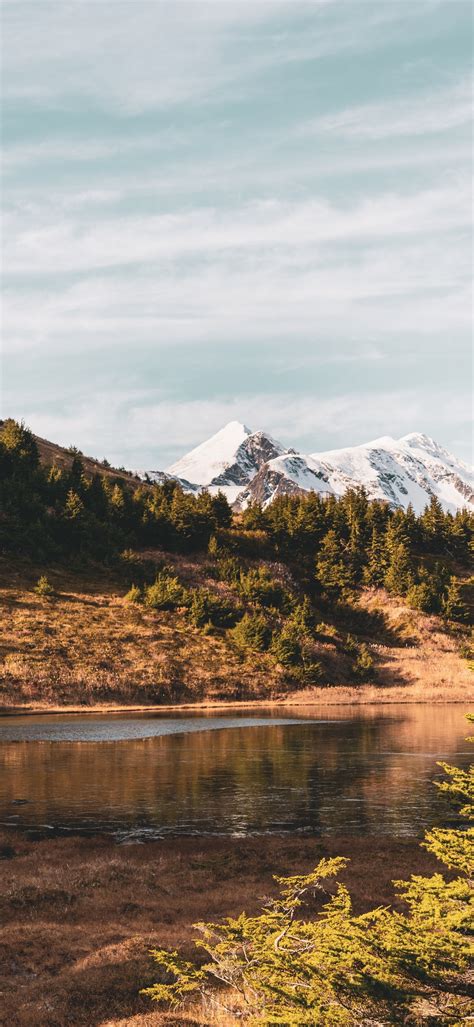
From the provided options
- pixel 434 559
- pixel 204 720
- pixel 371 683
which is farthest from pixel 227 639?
pixel 434 559

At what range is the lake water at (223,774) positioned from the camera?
2567 cm

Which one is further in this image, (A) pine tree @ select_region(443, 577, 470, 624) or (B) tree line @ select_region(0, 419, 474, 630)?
(A) pine tree @ select_region(443, 577, 470, 624)

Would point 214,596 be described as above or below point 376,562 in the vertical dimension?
below

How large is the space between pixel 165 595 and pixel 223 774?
153ft

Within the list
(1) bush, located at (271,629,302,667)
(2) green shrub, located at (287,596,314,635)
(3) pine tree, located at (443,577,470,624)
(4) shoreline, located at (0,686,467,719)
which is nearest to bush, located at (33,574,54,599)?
(4) shoreline, located at (0,686,467,719)

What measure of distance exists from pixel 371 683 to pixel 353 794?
1905 inches

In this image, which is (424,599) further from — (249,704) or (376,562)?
(249,704)

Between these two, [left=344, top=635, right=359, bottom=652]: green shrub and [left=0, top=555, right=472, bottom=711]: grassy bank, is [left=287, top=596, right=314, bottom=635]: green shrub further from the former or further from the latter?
[left=344, top=635, right=359, bottom=652]: green shrub

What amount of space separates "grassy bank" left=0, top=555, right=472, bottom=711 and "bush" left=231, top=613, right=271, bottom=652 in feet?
3.25

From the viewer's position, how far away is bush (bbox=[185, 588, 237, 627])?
7931 centimetres

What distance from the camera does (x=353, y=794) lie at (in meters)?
30.3

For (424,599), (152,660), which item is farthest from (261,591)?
(424,599)

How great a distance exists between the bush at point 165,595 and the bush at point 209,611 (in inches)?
61.4

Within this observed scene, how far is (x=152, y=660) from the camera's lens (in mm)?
69062
